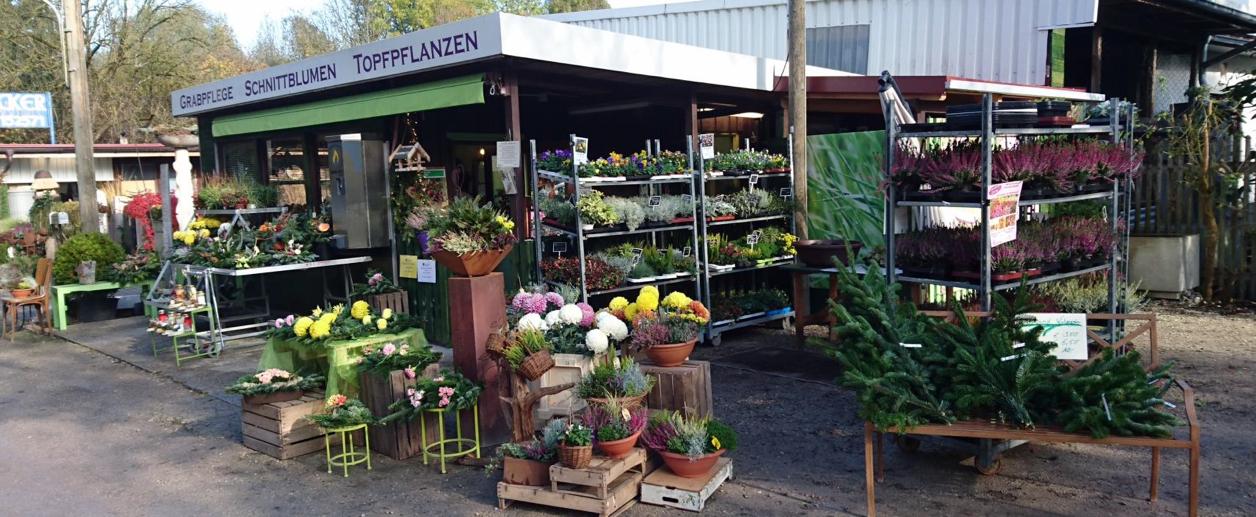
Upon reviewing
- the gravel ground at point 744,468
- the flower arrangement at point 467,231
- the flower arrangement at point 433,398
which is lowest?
the gravel ground at point 744,468

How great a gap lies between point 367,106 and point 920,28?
8394mm

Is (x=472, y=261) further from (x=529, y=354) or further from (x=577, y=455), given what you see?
(x=577, y=455)

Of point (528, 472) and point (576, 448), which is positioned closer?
point (576, 448)

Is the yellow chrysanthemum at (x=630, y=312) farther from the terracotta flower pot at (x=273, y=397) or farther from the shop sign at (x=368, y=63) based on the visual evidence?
the shop sign at (x=368, y=63)

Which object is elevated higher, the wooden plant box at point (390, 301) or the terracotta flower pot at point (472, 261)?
the terracotta flower pot at point (472, 261)

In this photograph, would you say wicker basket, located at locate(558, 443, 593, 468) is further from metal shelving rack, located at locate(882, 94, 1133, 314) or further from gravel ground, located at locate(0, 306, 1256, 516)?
metal shelving rack, located at locate(882, 94, 1133, 314)

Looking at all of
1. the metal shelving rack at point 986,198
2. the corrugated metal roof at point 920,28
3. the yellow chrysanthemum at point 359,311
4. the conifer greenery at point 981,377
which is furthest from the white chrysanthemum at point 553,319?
the corrugated metal roof at point 920,28

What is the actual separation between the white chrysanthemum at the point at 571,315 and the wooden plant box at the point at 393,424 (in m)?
0.90

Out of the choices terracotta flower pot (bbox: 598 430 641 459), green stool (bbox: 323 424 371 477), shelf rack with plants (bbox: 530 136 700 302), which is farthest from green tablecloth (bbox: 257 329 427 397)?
shelf rack with plants (bbox: 530 136 700 302)

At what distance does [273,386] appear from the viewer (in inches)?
230

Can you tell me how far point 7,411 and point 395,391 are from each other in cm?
426

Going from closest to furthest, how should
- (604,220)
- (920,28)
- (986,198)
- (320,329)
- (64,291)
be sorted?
(986,198) < (320,329) < (604,220) < (64,291) < (920,28)

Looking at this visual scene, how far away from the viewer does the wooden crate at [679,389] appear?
5145 millimetres

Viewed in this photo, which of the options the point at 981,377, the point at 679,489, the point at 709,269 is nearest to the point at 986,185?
the point at 981,377
